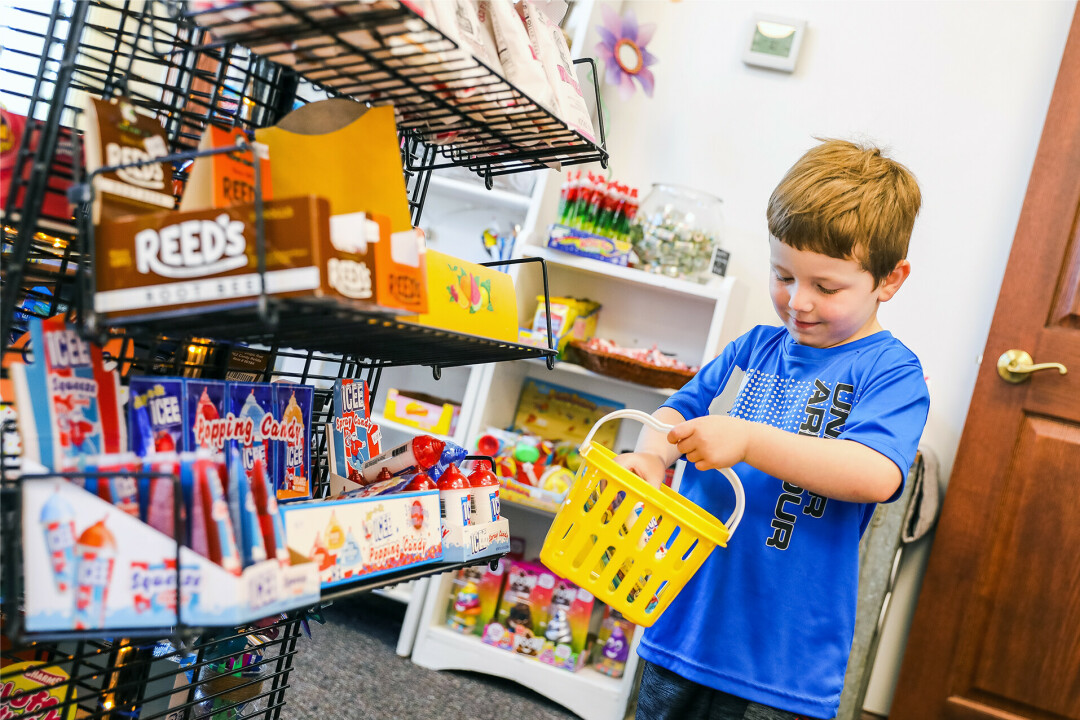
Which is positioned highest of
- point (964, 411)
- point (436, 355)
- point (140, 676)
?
point (964, 411)

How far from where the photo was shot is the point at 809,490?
1.14m

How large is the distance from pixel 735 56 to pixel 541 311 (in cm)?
105

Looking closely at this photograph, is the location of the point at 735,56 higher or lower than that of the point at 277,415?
higher

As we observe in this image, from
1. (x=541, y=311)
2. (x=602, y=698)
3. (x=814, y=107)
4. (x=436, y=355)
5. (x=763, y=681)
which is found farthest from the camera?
(x=814, y=107)

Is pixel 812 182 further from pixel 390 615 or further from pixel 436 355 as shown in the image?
pixel 390 615

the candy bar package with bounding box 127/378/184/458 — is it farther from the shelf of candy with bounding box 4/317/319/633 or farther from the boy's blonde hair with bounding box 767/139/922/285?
the boy's blonde hair with bounding box 767/139/922/285

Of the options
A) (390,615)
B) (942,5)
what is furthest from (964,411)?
(390,615)

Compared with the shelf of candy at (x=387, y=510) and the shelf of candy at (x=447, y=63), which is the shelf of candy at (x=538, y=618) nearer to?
the shelf of candy at (x=387, y=510)

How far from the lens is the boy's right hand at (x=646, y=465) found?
4.12 ft

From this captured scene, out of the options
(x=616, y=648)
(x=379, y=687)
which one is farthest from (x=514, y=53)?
(x=616, y=648)

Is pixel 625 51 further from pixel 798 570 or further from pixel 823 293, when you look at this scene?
pixel 798 570

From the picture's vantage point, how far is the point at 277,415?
891 millimetres

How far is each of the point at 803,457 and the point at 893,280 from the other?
36cm

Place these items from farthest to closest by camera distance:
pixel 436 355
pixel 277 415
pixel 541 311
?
pixel 541 311
pixel 436 355
pixel 277 415
